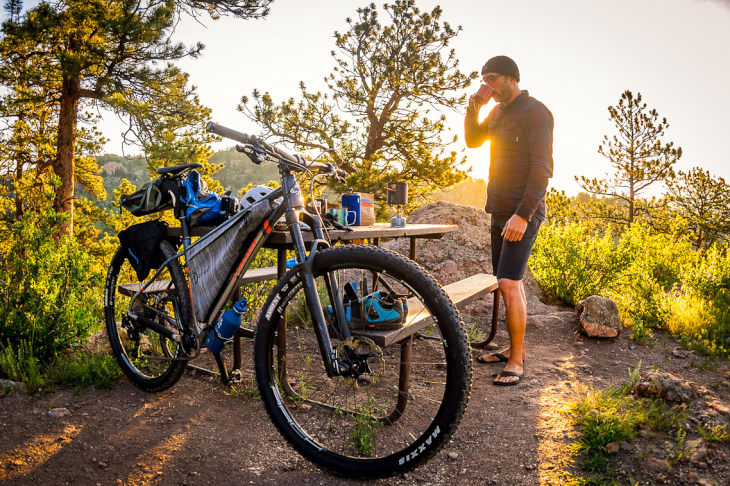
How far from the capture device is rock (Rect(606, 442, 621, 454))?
213cm

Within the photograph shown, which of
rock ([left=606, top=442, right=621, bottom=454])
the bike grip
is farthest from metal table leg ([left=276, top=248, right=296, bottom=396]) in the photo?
rock ([left=606, top=442, right=621, bottom=454])

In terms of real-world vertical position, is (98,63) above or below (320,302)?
above

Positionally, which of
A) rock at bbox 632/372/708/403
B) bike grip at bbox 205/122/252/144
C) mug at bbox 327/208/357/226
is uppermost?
bike grip at bbox 205/122/252/144

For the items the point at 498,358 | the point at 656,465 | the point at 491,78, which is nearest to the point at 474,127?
the point at 491,78

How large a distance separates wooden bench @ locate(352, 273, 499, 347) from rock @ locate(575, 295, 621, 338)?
0.95m

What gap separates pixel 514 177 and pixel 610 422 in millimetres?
1583

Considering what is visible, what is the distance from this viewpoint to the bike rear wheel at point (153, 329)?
262 cm

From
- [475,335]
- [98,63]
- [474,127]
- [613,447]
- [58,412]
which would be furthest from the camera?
[98,63]

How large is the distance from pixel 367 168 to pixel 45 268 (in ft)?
37.8

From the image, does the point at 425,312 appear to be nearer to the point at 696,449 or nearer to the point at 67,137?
the point at 696,449

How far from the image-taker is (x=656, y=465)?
2029 millimetres

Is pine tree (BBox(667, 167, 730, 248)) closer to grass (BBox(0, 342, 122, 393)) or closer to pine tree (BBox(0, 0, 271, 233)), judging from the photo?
pine tree (BBox(0, 0, 271, 233))

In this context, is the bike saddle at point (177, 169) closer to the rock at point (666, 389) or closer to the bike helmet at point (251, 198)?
the bike helmet at point (251, 198)

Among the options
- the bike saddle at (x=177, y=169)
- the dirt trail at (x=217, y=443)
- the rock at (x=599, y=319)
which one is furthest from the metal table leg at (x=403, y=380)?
the rock at (x=599, y=319)
